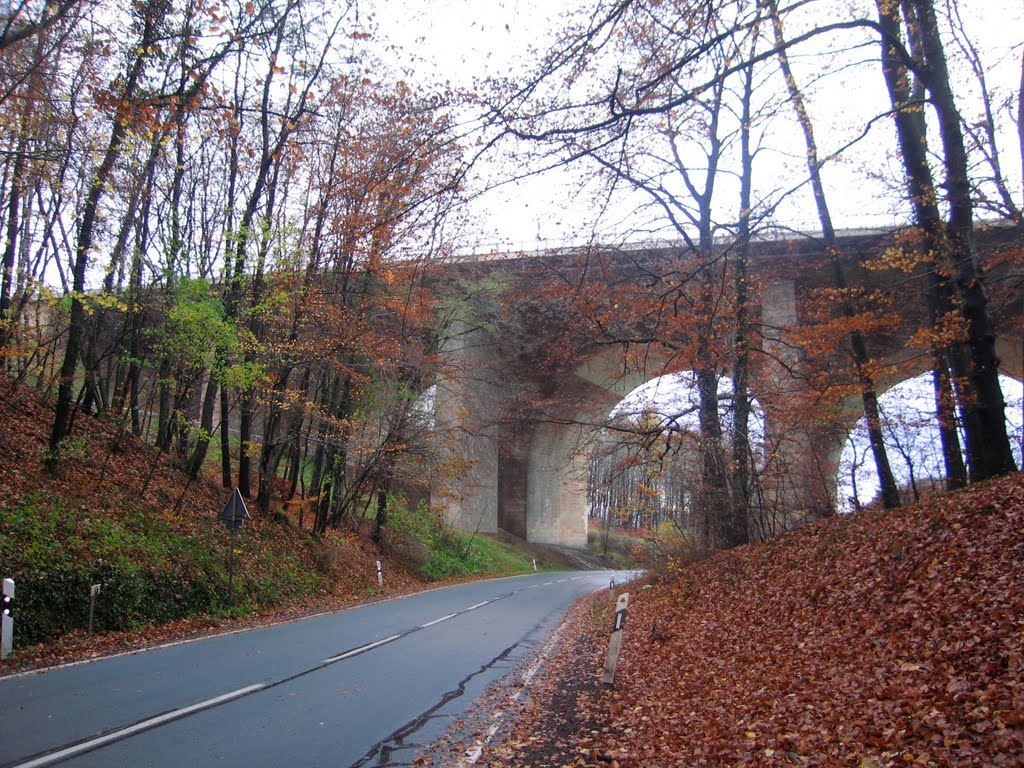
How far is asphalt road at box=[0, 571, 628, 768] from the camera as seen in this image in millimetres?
5000

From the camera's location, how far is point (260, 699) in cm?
657

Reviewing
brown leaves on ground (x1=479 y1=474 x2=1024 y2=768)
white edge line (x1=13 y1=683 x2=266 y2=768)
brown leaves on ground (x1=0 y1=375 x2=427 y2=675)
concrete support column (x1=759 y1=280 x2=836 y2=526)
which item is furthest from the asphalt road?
concrete support column (x1=759 y1=280 x2=836 y2=526)

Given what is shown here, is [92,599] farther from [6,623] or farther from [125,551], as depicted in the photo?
[125,551]

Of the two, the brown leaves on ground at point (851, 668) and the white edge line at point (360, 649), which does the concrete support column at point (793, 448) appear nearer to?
the brown leaves on ground at point (851, 668)

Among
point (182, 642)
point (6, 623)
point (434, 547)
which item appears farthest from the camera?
point (434, 547)

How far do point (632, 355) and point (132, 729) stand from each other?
1090cm

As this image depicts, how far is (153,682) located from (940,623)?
7321mm

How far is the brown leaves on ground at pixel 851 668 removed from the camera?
4.25m

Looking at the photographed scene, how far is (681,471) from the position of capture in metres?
15.6

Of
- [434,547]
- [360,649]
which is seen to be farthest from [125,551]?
[434,547]

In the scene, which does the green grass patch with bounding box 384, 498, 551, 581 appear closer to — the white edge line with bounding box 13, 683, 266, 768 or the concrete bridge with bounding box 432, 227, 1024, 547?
the concrete bridge with bounding box 432, 227, 1024, 547

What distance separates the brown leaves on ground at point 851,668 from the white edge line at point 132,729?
107 inches

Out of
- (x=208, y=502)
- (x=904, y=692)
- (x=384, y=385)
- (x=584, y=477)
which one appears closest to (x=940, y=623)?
(x=904, y=692)

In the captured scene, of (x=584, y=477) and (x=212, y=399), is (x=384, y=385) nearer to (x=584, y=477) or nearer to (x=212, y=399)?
(x=212, y=399)
